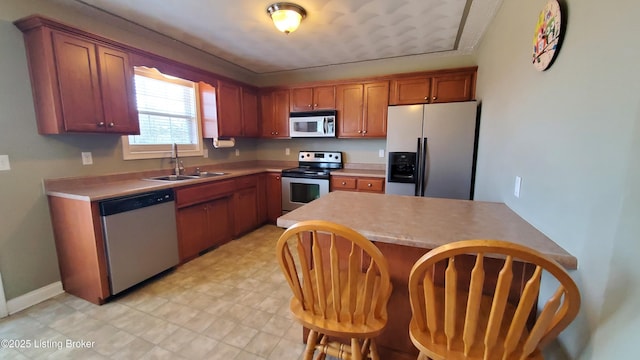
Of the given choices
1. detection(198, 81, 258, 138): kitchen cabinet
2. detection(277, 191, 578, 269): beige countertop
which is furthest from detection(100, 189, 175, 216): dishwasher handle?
detection(277, 191, 578, 269): beige countertop

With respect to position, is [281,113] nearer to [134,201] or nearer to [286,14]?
[286,14]

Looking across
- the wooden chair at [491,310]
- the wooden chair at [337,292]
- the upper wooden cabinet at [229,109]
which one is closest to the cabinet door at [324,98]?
the upper wooden cabinet at [229,109]

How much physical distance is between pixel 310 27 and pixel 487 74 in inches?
74.7

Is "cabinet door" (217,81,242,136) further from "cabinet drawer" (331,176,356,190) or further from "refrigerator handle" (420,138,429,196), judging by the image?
"refrigerator handle" (420,138,429,196)

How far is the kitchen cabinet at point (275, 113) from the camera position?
425 cm

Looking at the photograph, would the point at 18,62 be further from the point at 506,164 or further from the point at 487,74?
the point at 487,74

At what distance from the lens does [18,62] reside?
6.66 ft

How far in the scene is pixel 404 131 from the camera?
10.3 feet

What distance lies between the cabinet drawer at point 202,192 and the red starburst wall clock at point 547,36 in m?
3.03

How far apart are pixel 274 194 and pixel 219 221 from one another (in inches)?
40.7

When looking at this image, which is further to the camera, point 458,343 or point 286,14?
point 286,14

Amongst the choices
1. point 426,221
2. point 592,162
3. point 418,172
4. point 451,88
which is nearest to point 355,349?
point 426,221

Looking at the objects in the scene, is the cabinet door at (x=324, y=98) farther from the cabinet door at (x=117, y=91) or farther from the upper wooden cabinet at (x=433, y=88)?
the cabinet door at (x=117, y=91)

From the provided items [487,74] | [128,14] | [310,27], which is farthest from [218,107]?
[487,74]
